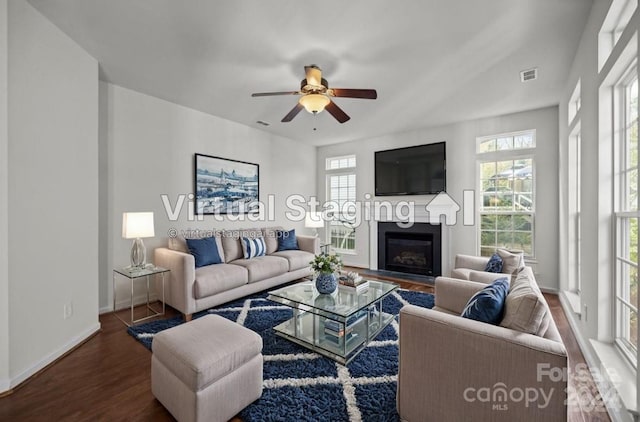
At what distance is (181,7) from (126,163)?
2111 millimetres

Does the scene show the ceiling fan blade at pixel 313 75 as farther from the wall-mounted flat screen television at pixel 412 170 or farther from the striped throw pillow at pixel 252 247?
the wall-mounted flat screen television at pixel 412 170

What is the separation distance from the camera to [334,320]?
2.16 m

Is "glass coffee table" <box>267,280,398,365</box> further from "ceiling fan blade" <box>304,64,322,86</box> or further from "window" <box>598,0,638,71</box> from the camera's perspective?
"window" <box>598,0,638,71</box>

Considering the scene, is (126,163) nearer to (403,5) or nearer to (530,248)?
(403,5)

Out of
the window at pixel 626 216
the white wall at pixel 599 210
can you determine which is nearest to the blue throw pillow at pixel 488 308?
the white wall at pixel 599 210

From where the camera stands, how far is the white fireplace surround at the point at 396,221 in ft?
15.2

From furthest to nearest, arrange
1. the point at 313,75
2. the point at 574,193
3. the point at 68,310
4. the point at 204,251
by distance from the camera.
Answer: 1. the point at 204,251
2. the point at 574,193
3. the point at 313,75
4. the point at 68,310

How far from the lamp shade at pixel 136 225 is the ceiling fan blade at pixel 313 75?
7.74 feet

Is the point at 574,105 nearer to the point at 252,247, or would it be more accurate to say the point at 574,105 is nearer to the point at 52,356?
the point at 252,247

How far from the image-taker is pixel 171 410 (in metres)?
1.57

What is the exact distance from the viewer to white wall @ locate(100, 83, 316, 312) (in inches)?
126

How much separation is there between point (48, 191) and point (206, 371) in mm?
2054

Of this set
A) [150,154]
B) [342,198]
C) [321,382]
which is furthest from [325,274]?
[342,198]

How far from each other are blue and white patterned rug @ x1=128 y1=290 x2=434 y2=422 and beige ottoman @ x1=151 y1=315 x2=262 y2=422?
187mm
